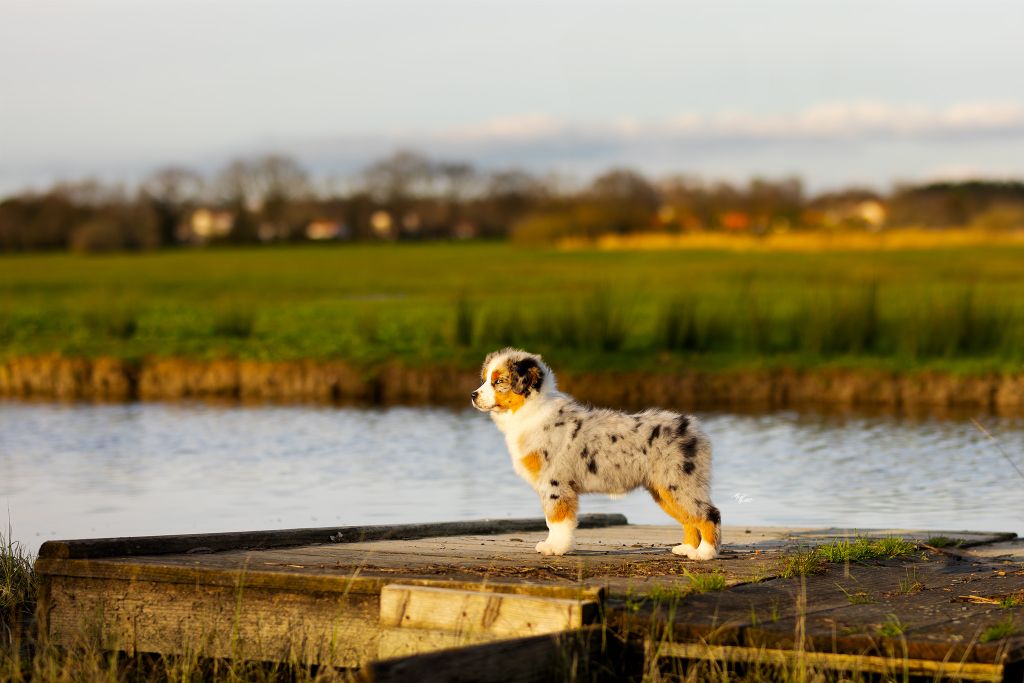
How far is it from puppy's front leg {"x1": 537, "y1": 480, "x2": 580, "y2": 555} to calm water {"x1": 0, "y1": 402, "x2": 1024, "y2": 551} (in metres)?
4.39

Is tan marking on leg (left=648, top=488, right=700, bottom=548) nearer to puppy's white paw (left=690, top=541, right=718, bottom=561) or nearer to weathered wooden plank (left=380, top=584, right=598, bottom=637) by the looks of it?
puppy's white paw (left=690, top=541, right=718, bottom=561)

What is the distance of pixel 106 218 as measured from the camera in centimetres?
10088

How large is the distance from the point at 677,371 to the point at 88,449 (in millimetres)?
9569

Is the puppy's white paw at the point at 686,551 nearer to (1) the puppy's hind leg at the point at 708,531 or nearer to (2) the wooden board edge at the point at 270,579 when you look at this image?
(1) the puppy's hind leg at the point at 708,531

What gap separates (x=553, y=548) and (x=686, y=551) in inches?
31.0

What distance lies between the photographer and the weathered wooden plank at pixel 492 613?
7.31 metres

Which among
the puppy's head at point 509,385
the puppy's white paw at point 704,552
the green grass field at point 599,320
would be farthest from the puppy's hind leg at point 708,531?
the green grass field at point 599,320

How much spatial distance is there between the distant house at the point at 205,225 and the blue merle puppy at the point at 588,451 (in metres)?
98.4

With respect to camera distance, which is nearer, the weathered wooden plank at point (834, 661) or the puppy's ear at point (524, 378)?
the weathered wooden plank at point (834, 661)

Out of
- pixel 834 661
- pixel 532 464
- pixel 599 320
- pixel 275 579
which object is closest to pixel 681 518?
pixel 532 464

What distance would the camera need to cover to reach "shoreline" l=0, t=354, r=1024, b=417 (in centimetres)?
2408

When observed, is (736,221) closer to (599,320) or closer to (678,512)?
(599,320)

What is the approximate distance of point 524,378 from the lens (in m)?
9.25

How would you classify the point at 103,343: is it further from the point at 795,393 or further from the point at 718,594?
the point at 718,594
